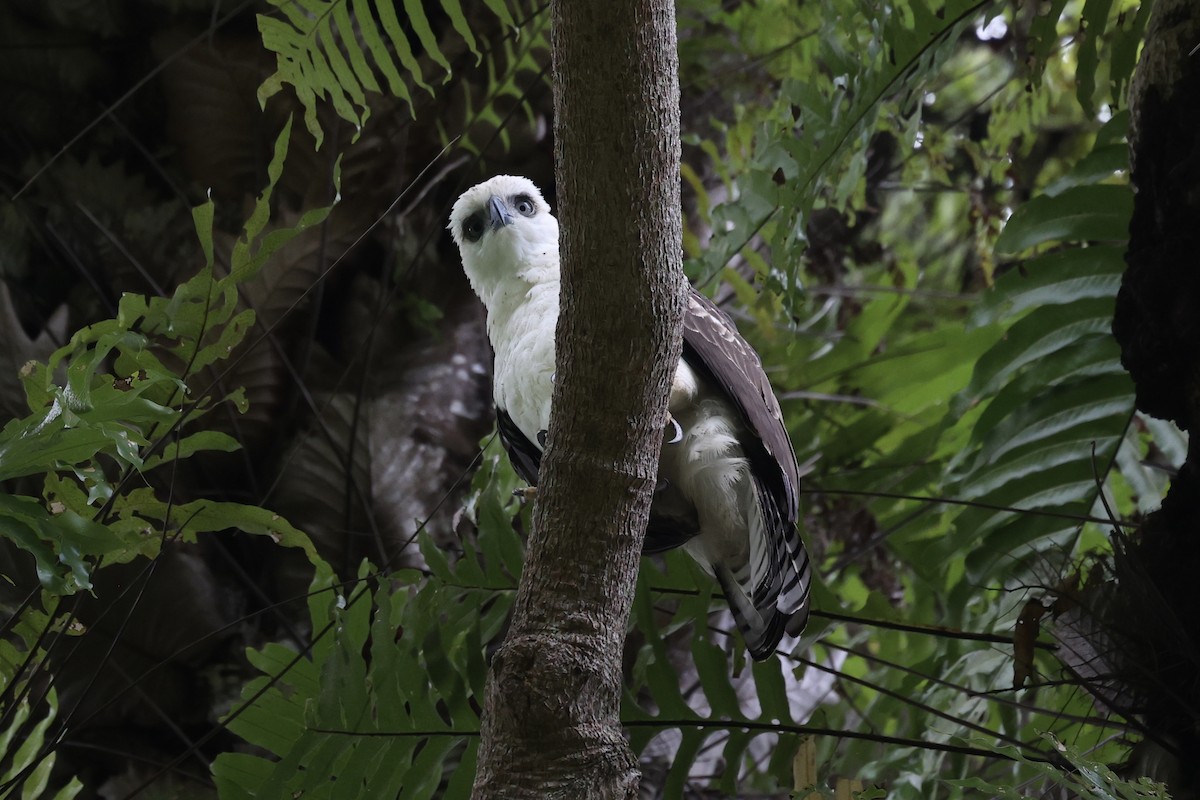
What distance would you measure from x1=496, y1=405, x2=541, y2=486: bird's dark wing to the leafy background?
139 mm

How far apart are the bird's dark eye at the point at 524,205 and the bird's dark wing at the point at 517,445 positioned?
0.54 metres

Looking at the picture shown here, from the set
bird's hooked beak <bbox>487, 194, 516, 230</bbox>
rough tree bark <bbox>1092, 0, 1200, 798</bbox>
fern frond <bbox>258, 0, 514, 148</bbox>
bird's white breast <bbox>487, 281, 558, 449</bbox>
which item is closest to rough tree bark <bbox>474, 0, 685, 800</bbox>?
bird's white breast <bbox>487, 281, 558, 449</bbox>

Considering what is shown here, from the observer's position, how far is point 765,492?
6.59 ft

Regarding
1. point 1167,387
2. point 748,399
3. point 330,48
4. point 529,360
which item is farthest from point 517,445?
point 1167,387

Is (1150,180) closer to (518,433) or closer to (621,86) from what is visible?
(621,86)

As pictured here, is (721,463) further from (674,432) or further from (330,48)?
(330,48)

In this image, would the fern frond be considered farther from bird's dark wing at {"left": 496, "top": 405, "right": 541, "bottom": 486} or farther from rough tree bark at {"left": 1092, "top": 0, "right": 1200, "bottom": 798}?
rough tree bark at {"left": 1092, "top": 0, "right": 1200, "bottom": 798}

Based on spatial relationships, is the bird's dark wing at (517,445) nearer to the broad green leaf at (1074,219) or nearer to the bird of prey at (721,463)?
the bird of prey at (721,463)

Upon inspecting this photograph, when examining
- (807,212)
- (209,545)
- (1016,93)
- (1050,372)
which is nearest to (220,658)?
(209,545)

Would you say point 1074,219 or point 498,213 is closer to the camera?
point 1074,219

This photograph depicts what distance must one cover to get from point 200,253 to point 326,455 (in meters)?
0.72

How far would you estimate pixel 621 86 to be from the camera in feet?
3.99

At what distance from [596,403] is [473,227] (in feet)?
4.12

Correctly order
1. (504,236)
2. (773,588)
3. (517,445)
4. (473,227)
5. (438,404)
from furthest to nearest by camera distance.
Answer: (438,404) → (473,227) → (504,236) → (517,445) → (773,588)
